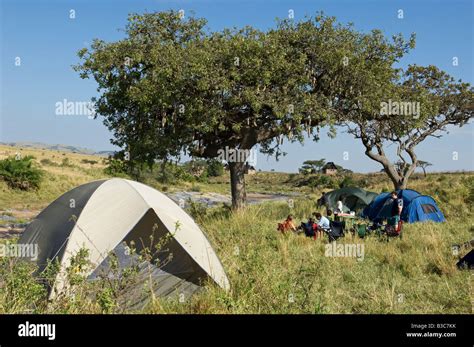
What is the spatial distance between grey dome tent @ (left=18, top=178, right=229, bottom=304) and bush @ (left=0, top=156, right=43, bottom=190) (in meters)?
23.8

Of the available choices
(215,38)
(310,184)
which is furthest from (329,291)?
(310,184)

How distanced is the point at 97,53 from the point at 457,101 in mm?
18616

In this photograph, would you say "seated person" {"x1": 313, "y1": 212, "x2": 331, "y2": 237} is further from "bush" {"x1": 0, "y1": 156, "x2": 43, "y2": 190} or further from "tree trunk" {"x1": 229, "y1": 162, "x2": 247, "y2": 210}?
"bush" {"x1": 0, "y1": 156, "x2": 43, "y2": 190}

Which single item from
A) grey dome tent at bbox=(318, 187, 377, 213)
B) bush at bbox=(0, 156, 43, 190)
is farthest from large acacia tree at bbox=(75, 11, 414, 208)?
bush at bbox=(0, 156, 43, 190)

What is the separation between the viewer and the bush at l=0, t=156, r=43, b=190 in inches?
1189

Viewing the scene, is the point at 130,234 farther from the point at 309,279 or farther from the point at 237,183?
the point at 237,183

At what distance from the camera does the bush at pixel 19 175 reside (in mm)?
30203

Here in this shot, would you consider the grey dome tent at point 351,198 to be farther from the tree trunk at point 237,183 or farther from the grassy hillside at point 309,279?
the tree trunk at point 237,183

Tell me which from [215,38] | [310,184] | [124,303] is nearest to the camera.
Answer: [124,303]

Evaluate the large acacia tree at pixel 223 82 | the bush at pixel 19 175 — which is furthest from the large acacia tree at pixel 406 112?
the bush at pixel 19 175

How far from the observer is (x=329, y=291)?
834 cm

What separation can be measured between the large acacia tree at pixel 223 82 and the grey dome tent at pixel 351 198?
5802 millimetres
